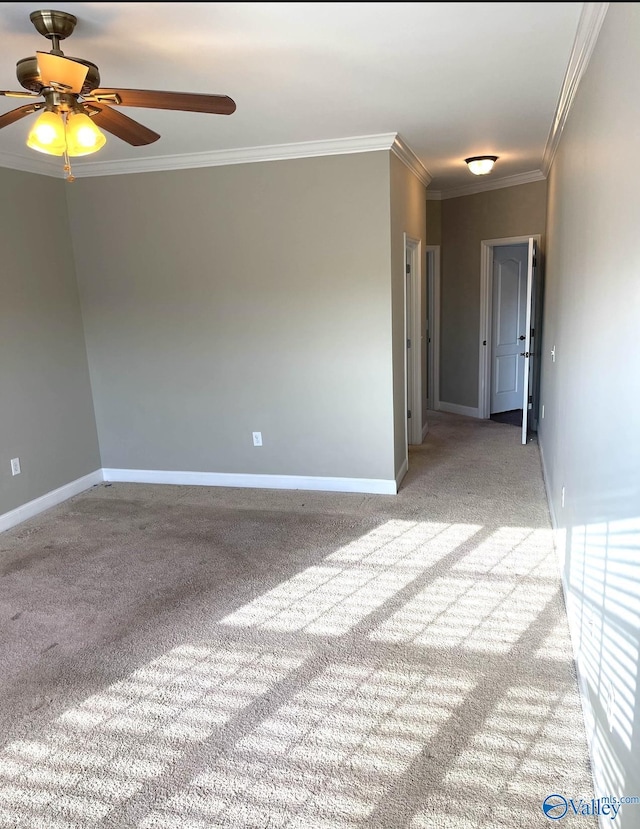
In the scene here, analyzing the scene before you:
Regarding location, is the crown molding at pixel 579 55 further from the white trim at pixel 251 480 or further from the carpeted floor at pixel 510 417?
the carpeted floor at pixel 510 417

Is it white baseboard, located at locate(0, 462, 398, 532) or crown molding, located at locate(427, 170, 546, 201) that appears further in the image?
crown molding, located at locate(427, 170, 546, 201)

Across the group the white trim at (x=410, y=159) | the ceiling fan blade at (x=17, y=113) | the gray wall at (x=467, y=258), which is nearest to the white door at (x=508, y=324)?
the gray wall at (x=467, y=258)

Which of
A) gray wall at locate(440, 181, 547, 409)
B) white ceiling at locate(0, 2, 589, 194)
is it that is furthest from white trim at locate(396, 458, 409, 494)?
A: white ceiling at locate(0, 2, 589, 194)

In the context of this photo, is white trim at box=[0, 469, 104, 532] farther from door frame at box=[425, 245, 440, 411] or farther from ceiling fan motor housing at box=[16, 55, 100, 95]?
door frame at box=[425, 245, 440, 411]

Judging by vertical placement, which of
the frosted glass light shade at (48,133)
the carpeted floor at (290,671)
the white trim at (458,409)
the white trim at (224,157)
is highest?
the white trim at (224,157)

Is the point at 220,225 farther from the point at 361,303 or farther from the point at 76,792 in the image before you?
the point at 76,792

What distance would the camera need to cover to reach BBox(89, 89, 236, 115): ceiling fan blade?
2072 millimetres

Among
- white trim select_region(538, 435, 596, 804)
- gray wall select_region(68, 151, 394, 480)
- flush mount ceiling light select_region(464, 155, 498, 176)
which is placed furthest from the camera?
flush mount ceiling light select_region(464, 155, 498, 176)

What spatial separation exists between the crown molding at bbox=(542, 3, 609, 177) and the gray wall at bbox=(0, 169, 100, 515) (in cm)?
354

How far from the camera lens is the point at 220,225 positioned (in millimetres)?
4398

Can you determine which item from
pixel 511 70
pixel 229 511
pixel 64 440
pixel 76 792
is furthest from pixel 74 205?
pixel 76 792

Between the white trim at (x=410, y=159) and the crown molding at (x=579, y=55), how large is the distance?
0.98 meters

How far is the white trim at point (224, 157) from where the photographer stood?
3949 mm

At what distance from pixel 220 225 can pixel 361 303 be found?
1217mm
